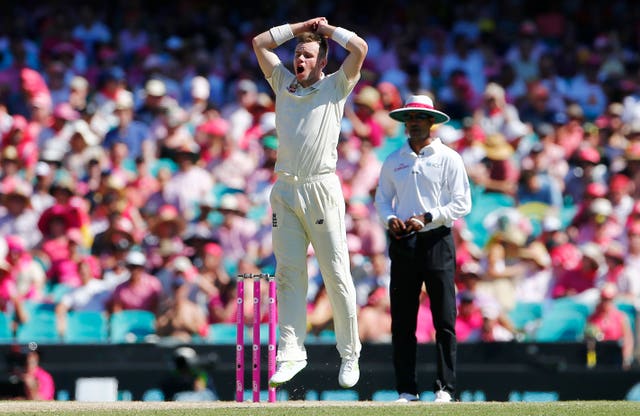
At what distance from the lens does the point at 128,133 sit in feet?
57.2


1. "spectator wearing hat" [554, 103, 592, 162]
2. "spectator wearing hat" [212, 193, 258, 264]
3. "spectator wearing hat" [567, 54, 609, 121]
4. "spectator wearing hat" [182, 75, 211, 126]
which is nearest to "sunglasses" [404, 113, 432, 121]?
"spectator wearing hat" [212, 193, 258, 264]

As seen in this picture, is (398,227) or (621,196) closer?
(398,227)

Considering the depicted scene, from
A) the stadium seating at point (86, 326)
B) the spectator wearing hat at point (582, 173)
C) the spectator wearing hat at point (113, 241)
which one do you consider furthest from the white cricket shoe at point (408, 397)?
the spectator wearing hat at point (582, 173)

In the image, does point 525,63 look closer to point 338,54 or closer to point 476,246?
point 338,54

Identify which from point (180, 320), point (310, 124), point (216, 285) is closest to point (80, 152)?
point (216, 285)

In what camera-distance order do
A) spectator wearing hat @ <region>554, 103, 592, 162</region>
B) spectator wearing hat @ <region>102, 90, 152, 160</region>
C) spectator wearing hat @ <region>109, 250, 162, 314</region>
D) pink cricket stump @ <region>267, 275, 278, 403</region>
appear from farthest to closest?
spectator wearing hat @ <region>554, 103, 592, 162</region> → spectator wearing hat @ <region>102, 90, 152, 160</region> → spectator wearing hat @ <region>109, 250, 162, 314</region> → pink cricket stump @ <region>267, 275, 278, 403</region>

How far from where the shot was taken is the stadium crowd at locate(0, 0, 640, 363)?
13.9m

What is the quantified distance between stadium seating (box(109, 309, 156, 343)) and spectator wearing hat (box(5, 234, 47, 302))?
918mm

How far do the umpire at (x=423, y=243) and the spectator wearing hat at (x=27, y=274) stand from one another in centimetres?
482

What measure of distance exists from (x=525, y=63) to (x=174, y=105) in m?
5.18

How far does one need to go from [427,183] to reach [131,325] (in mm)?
4174

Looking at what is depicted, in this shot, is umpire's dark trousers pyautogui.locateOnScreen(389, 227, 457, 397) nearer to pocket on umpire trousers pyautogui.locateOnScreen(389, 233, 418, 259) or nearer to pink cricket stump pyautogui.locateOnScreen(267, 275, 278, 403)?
pocket on umpire trousers pyautogui.locateOnScreen(389, 233, 418, 259)

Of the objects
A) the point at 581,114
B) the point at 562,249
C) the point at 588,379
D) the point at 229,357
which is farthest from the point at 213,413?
the point at 581,114

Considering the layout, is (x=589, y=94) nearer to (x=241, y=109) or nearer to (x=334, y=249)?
(x=241, y=109)
